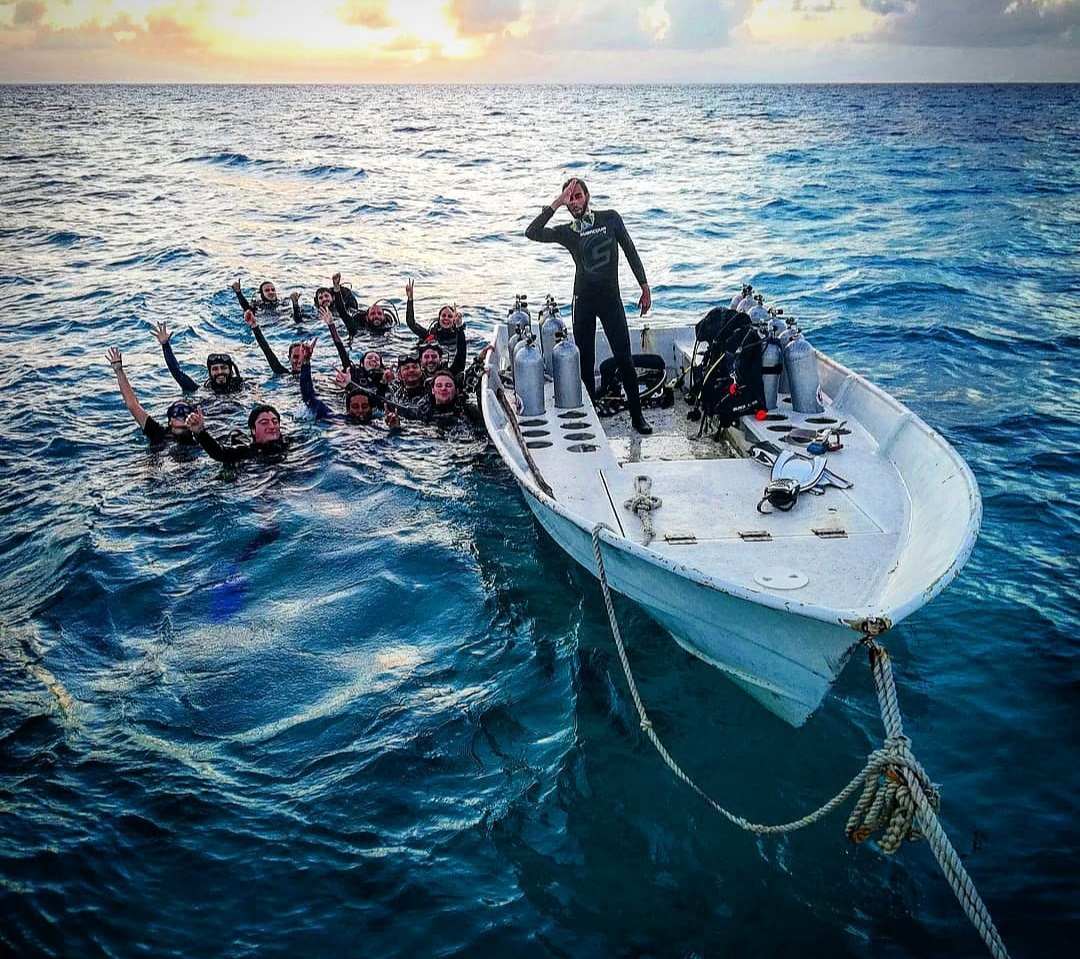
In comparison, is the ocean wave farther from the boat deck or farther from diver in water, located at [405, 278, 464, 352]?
the boat deck

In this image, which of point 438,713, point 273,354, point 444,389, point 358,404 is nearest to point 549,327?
point 444,389

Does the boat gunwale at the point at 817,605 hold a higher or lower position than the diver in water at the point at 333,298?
higher

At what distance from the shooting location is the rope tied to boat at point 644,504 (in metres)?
6.78

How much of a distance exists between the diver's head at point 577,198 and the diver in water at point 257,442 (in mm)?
4939

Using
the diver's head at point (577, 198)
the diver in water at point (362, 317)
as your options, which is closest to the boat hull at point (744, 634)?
the diver's head at point (577, 198)

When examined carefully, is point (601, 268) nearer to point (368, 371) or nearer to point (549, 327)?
point (549, 327)

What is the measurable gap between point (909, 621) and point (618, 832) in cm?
382

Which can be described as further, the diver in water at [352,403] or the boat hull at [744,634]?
the diver in water at [352,403]

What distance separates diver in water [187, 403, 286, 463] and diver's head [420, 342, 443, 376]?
106 inches

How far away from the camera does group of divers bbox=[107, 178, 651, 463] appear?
8648 millimetres

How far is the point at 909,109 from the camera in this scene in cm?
9756

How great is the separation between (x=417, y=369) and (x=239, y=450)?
306 cm

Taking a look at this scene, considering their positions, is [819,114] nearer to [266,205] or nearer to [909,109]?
[909,109]

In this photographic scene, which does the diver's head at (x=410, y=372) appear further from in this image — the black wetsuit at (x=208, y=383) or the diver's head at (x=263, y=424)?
the black wetsuit at (x=208, y=383)
